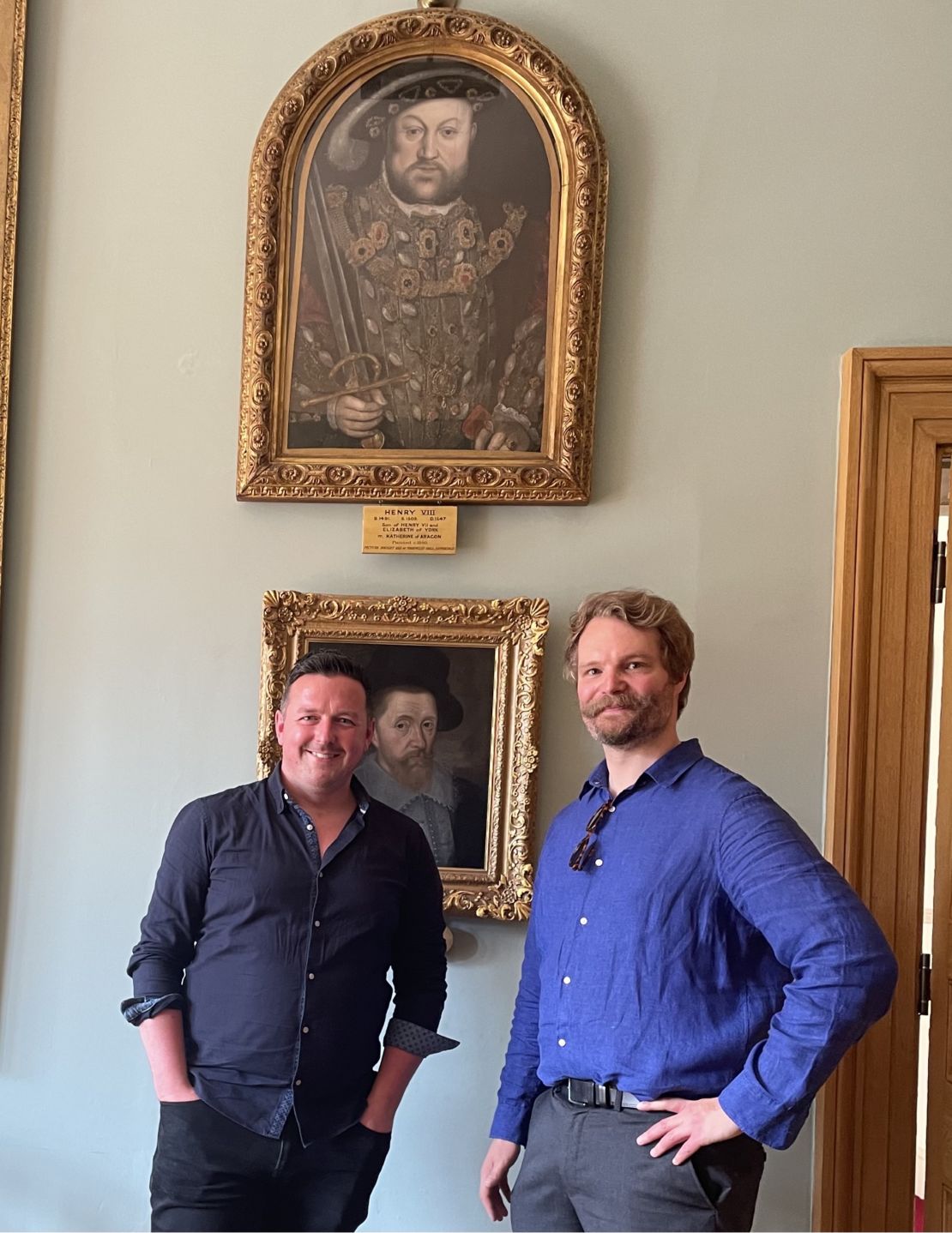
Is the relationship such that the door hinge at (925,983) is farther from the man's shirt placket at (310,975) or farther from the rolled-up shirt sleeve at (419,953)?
the man's shirt placket at (310,975)

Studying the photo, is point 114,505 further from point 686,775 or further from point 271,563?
point 686,775

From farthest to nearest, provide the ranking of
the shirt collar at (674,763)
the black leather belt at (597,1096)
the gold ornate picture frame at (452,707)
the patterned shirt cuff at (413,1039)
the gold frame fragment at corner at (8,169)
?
the gold frame fragment at corner at (8,169) < the gold ornate picture frame at (452,707) < the patterned shirt cuff at (413,1039) < the shirt collar at (674,763) < the black leather belt at (597,1096)

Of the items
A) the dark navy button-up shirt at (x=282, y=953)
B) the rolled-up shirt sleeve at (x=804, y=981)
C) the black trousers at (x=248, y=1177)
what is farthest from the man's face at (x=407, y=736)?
the rolled-up shirt sleeve at (x=804, y=981)

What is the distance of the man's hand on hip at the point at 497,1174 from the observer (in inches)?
84.0

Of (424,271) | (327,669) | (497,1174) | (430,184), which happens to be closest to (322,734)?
(327,669)

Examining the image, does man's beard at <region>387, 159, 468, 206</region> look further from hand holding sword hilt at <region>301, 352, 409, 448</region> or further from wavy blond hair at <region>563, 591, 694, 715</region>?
wavy blond hair at <region>563, 591, 694, 715</region>

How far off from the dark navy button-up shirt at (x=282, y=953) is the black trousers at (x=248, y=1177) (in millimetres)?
32

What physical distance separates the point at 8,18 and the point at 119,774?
6.01ft

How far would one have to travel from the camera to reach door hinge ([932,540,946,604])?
2.50m

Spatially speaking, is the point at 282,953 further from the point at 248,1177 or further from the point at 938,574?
the point at 938,574

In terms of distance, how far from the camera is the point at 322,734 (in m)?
2.16

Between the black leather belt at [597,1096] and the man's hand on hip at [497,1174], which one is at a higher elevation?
the black leather belt at [597,1096]

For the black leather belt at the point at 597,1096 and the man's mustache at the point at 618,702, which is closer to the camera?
the black leather belt at the point at 597,1096

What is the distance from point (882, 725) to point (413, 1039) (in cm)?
115
